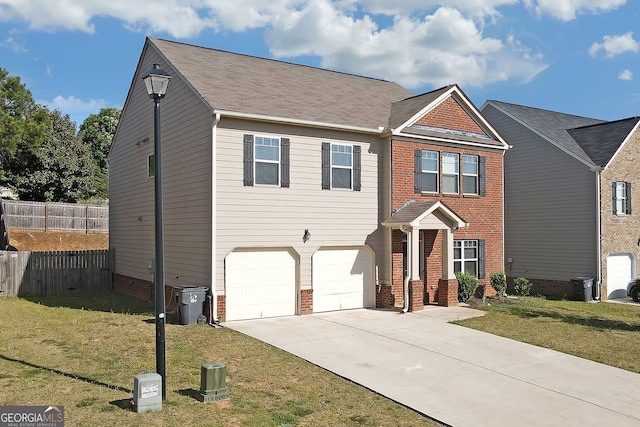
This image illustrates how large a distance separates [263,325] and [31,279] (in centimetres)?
1095

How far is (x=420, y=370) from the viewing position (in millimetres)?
9977

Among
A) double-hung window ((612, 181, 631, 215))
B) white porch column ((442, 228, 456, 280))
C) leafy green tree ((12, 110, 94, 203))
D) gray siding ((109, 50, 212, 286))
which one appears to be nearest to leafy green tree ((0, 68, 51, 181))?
leafy green tree ((12, 110, 94, 203))

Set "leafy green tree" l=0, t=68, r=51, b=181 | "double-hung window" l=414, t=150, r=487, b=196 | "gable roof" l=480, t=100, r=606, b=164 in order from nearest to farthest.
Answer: "double-hung window" l=414, t=150, r=487, b=196 → "gable roof" l=480, t=100, r=606, b=164 → "leafy green tree" l=0, t=68, r=51, b=181

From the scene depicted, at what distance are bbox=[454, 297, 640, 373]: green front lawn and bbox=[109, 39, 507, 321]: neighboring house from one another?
2058mm

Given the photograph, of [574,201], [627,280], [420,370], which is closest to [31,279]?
[420,370]

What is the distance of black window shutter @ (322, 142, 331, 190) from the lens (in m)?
16.3

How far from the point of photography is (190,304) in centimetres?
1392

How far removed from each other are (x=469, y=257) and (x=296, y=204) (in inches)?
297

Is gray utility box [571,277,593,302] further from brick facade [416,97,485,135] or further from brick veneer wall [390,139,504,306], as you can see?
brick facade [416,97,485,135]

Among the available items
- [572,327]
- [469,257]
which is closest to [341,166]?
Result: [469,257]

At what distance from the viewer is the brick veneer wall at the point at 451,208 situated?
17.5 meters

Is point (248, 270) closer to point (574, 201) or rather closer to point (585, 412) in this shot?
point (585, 412)

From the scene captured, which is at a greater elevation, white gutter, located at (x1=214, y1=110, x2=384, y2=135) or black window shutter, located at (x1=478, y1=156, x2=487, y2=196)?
white gutter, located at (x1=214, y1=110, x2=384, y2=135)

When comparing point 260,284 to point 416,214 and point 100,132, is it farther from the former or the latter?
point 100,132
